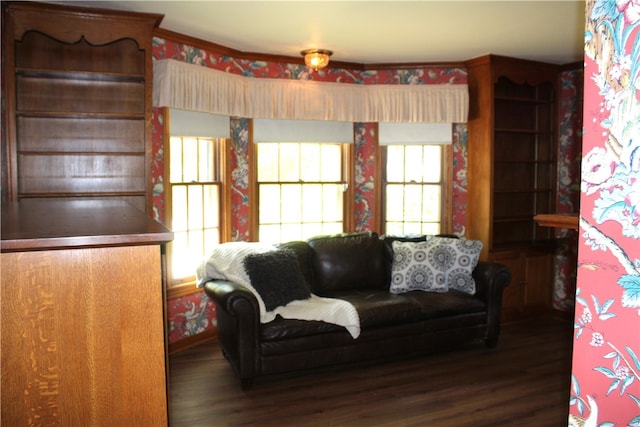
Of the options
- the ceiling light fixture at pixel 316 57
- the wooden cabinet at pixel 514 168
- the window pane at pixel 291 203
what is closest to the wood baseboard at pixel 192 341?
the window pane at pixel 291 203

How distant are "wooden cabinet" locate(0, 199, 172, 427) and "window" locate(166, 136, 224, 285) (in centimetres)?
302

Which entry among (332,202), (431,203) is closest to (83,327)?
(332,202)

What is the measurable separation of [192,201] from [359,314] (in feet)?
5.79

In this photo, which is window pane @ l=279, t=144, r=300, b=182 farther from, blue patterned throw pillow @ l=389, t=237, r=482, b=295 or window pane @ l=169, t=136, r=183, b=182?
blue patterned throw pillow @ l=389, t=237, r=482, b=295

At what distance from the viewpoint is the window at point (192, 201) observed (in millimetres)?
4453

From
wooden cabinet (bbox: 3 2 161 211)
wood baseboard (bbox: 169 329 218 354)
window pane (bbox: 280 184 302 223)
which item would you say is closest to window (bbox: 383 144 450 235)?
window pane (bbox: 280 184 302 223)

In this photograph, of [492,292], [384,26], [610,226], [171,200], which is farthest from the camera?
[492,292]

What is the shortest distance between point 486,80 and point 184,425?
13.2ft

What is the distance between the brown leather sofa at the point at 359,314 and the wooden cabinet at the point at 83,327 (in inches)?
85.5

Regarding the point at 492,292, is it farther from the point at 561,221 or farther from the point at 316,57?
the point at 561,221

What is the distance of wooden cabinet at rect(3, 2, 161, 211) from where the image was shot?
11.4ft

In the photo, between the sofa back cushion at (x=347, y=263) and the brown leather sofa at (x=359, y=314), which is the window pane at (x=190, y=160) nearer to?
the brown leather sofa at (x=359, y=314)

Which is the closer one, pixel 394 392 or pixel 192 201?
pixel 394 392

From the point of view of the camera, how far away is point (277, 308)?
3758 mm
